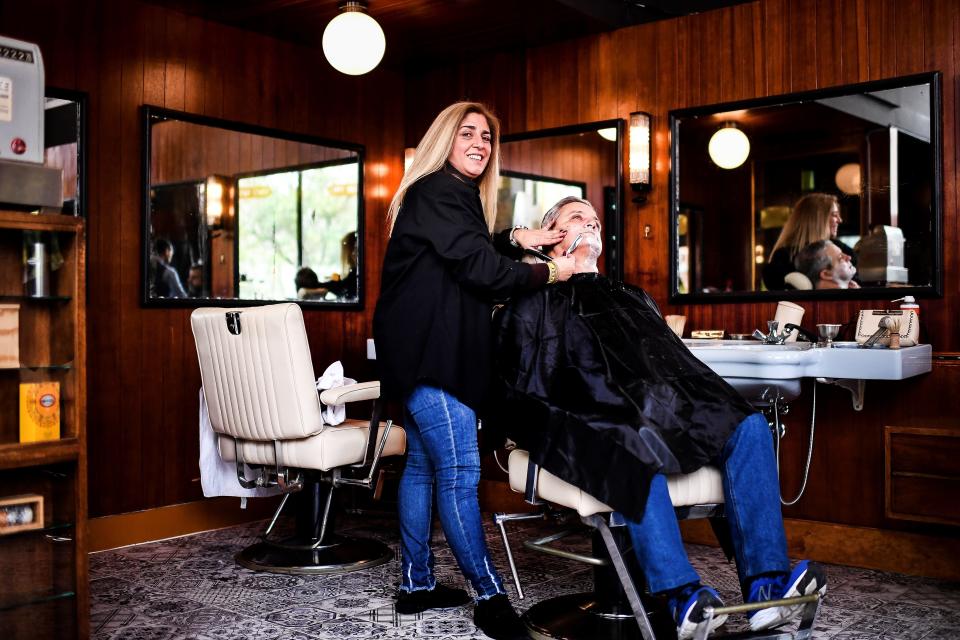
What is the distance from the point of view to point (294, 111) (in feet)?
14.1

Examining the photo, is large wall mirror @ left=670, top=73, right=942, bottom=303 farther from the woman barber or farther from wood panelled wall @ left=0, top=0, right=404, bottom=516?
wood panelled wall @ left=0, top=0, right=404, bottom=516

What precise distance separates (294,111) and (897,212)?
2643 mm

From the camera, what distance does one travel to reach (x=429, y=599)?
2.70m

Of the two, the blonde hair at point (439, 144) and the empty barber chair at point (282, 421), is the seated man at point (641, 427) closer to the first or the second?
the blonde hair at point (439, 144)

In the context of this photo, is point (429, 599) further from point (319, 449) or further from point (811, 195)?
point (811, 195)

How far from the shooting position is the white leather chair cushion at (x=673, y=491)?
2.17m

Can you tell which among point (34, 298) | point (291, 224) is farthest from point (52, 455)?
point (291, 224)

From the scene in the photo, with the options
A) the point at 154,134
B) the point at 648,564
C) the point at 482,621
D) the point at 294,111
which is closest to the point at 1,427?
the point at 482,621

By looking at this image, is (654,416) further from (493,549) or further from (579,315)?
(493,549)

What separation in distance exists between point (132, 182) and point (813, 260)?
8.83 feet

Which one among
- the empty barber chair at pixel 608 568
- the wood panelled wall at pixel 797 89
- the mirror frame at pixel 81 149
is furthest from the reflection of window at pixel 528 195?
the empty barber chair at pixel 608 568

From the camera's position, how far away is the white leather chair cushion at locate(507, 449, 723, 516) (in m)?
2.17

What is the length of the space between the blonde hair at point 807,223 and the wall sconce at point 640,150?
24.9 inches

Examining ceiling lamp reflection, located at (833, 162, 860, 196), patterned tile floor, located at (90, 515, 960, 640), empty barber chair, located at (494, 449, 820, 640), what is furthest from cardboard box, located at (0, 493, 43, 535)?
ceiling lamp reflection, located at (833, 162, 860, 196)
